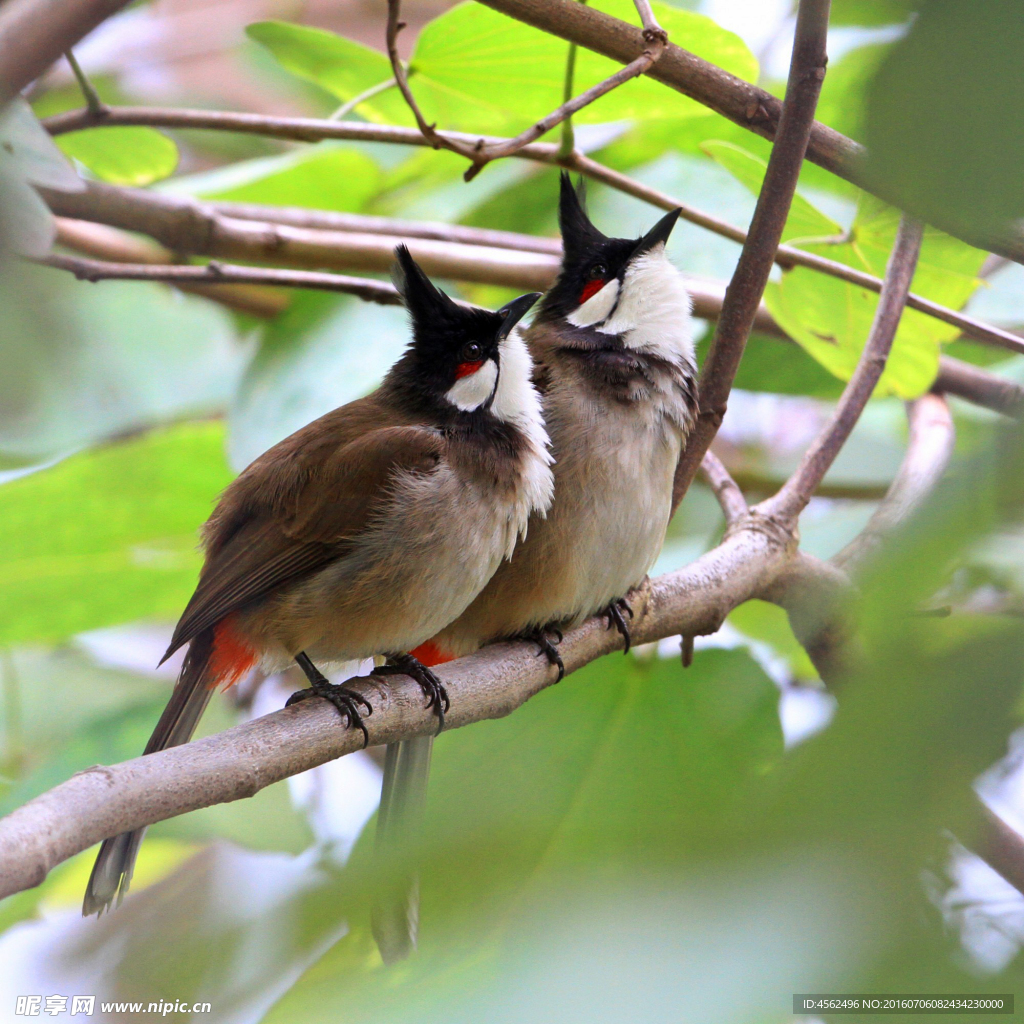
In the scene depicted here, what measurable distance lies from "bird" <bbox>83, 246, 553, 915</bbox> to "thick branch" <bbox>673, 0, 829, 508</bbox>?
0.86 ft

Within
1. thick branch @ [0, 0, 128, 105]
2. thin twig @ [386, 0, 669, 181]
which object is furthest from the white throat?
thick branch @ [0, 0, 128, 105]

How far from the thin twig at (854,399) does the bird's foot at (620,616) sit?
0.29 metres

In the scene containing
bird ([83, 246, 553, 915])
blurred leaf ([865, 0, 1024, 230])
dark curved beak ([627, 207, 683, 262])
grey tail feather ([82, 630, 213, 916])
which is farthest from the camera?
dark curved beak ([627, 207, 683, 262])

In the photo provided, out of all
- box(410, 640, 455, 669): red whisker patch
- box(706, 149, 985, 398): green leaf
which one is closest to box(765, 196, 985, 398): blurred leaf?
box(706, 149, 985, 398): green leaf

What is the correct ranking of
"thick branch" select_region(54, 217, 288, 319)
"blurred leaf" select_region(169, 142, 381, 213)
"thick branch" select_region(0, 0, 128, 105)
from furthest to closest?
"blurred leaf" select_region(169, 142, 381, 213) < "thick branch" select_region(54, 217, 288, 319) < "thick branch" select_region(0, 0, 128, 105)

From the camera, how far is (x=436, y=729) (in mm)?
1287

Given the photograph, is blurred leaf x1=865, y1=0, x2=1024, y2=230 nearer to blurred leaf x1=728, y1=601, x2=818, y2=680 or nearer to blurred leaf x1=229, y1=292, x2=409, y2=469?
blurred leaf x1=229, y1=292, x2=409, y2=469

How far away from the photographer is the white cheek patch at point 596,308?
1925mm

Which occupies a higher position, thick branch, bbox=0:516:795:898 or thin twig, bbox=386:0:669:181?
thin twig, bbox=386:0:669:181

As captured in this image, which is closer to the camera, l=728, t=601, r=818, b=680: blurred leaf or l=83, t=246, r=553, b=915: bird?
l=83, t=246, r=553, b=915: bird

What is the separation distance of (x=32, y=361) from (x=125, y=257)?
2.15 metres

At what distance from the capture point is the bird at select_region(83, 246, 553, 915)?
1.56 m

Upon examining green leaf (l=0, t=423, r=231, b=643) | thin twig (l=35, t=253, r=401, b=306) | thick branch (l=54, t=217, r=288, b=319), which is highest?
thin twig (l=35, t=253, r=401, b=306)

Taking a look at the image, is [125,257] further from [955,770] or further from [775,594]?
[955,770]
